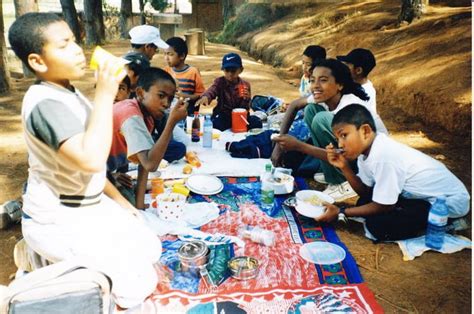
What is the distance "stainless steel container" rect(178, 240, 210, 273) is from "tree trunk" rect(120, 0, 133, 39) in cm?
1590

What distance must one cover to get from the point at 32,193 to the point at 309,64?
3.98m

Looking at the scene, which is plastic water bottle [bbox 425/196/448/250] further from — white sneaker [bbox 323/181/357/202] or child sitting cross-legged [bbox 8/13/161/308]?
child sitting cross-legged [bbox 8/13/161/308]

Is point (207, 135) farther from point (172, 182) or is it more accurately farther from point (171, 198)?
point (171, 198)

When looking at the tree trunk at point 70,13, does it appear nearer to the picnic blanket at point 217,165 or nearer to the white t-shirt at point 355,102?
the picnic blanket at point 217,165

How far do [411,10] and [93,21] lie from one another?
1023 centimetres

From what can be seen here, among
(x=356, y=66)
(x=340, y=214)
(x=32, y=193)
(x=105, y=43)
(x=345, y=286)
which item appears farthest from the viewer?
(x=105, y=43)

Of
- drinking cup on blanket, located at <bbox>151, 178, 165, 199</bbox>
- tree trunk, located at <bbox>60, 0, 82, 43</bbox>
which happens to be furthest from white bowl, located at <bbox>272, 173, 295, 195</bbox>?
tree trunk, located at <bbox>60, 0, 82, 43</bbox>

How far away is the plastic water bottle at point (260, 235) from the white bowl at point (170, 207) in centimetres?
52

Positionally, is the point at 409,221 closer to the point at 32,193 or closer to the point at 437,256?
the point at 437,256

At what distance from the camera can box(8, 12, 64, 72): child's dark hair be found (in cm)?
190

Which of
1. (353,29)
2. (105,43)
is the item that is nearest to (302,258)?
(353,29)

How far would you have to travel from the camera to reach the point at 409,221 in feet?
10.5

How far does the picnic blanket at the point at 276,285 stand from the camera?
2500 mm

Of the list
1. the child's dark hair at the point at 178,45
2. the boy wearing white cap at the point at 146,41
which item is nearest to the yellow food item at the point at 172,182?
the boy wearing white cap at the point at 146,41
